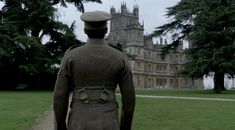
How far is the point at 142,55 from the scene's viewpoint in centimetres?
9331

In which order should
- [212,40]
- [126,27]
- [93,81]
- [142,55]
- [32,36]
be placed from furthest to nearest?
[142,55] < [126,27] < [212,40] < [32,36] < [93,81]

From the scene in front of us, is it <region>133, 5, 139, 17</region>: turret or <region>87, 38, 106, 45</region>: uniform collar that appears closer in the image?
<region>87, 38, 106, 45</region>: uniform collar

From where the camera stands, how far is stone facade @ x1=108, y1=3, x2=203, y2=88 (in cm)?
8912

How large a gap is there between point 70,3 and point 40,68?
6.70 m

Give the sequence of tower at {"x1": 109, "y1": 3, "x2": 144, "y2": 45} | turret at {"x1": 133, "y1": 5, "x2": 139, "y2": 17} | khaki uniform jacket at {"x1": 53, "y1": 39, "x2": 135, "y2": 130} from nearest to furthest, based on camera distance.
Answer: khaki uniform jacket at {"x1": 53, "y1": 39, "x2": 135, "y2": 130}, tower at {"x1": 109, "y1": 3, "x2": 144, "y2": 45}, turret at {"x1": 133, "y1": 5, "x2": 139, "y2": 17}

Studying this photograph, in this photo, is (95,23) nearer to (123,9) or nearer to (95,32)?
(95,32)

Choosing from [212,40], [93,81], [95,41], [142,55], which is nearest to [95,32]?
[95,41]

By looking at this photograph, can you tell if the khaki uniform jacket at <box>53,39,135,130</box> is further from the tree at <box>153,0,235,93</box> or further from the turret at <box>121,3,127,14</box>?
the turret at <box>121,3,127,14</box>

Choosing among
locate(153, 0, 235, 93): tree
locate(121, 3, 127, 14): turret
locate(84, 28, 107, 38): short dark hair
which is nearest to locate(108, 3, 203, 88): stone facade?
locate(121, 3, 127, 14): turret

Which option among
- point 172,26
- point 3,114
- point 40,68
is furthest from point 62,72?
point 172,26

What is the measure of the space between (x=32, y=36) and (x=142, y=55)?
6055 cm

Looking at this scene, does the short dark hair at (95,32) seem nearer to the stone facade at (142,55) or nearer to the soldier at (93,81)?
the soldier at (93,81)

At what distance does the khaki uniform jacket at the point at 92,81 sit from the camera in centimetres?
365

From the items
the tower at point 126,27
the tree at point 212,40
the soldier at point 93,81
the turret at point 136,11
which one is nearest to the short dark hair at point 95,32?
the soldier at point 93,81
